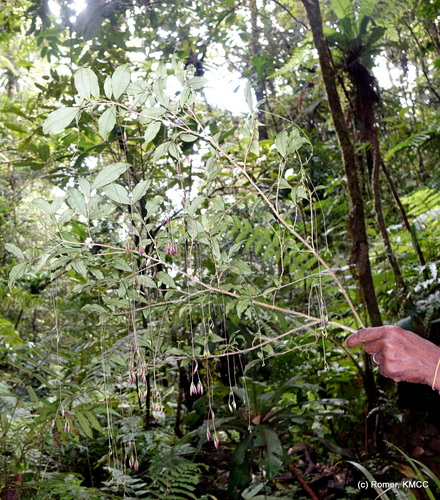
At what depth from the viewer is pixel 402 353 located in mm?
1066

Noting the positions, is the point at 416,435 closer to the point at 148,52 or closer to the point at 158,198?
the point at 158,198

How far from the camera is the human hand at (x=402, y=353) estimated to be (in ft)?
3.49

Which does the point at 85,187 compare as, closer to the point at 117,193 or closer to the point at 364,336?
the point at 117,193

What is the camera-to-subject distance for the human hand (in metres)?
1.06

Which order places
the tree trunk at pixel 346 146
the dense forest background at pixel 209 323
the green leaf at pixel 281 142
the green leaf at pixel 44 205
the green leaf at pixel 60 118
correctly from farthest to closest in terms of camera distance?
the tree trunk at pixel 346 146, the dense forest background at pixel 209 323, the green leaf at pixel 281 142, the green leaf at pixel 44 205, the green leaf at pixel 60 118

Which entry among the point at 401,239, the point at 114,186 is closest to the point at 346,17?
the point at 401,239

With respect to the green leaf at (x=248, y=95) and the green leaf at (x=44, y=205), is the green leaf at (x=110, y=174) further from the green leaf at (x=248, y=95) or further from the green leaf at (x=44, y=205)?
the green leaf at (x=248, y=95)

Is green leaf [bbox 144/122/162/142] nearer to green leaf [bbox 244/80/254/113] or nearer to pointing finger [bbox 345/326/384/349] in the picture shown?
green leaf [bbox 244/80/254/113]

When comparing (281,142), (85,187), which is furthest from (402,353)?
(85,187)

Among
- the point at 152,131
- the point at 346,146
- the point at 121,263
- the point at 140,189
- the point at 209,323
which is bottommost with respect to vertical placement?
the point at 209,323

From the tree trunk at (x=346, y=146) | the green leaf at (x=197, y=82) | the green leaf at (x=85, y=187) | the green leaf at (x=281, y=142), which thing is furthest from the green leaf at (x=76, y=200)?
the tree trunk at (x=346, y=146)

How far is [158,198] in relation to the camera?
1111 mm

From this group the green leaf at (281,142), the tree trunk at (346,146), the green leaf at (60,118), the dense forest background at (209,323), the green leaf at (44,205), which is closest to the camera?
the green leaf at (60,118)

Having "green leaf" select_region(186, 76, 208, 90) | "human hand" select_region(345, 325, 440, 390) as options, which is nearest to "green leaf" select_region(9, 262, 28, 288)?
"green leaf" select_region(186, 76, 208, 90)
